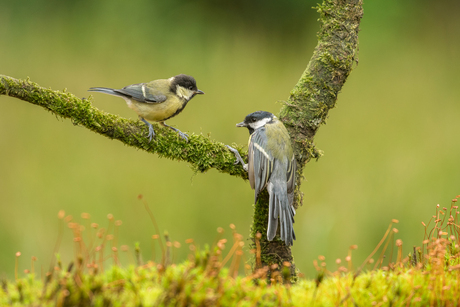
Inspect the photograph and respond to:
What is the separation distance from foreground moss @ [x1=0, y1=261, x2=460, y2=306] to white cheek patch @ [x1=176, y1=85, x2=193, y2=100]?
3.87 ft

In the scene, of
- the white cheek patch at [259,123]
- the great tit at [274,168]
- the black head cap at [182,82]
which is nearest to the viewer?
the great tit at [274,168]

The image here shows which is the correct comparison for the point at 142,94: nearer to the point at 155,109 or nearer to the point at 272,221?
the point at 155,109

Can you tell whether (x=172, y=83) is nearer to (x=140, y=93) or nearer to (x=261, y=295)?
(x=140, y=93)

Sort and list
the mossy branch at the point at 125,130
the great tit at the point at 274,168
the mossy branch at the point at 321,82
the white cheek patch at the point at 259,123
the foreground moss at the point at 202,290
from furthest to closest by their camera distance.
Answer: the white cheek patch at the point at 259,123 < the mossy branch at the point at 321,82 < the great tit at the point at 274,168 < the mossy branch at the point at 125,130 < the foreground moss at the point at 202,290

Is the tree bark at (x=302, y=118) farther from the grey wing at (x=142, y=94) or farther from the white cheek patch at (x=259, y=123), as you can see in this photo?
the grey wing at (x=142, y=94)

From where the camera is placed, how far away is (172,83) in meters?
2.11

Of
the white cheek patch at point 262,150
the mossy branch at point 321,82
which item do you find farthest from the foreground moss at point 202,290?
the white cheek patch at point 262,150

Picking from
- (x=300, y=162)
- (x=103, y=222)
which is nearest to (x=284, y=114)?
(x=300, y=162)

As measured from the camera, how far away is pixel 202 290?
3.21ft

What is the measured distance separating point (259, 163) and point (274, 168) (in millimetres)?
67

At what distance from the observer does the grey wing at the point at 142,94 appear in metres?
1.98

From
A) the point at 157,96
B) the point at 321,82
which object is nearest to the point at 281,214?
the point at 321,82

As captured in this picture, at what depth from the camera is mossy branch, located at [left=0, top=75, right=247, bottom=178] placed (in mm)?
1486

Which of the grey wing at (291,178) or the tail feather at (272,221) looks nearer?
the tail feather at (272,221)
